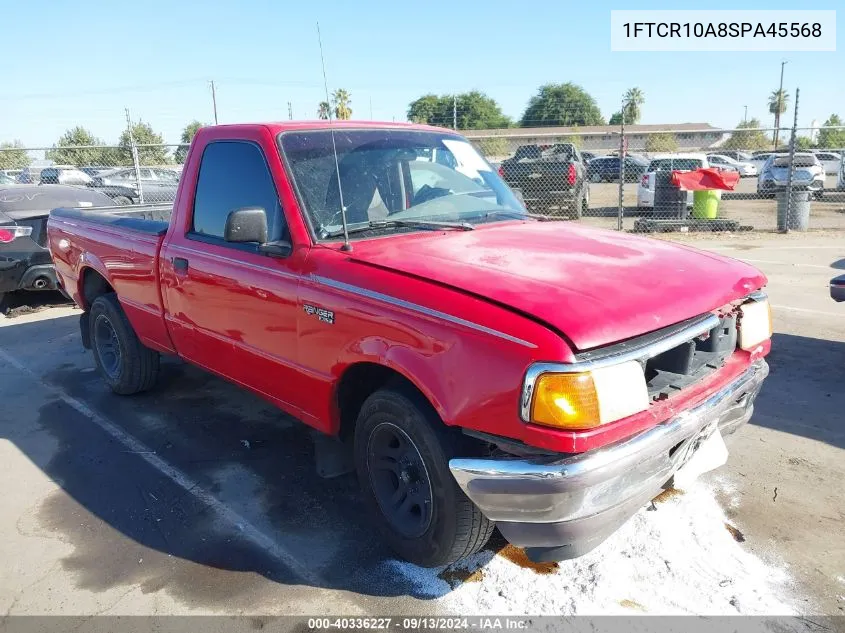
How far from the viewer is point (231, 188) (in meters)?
3.74

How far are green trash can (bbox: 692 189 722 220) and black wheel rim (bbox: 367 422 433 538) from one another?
13050 millimetres

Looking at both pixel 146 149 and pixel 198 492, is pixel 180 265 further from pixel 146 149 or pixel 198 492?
pixel 146 149

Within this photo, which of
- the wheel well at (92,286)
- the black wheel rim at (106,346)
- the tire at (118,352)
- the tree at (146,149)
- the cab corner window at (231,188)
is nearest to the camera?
the cab corner window at (231,188)

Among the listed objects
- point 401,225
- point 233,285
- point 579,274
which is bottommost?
point 233,285

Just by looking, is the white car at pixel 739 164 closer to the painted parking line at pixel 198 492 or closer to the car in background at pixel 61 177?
the car in background at pixel 61 177

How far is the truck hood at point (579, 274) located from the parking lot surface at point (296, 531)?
1.18 meters

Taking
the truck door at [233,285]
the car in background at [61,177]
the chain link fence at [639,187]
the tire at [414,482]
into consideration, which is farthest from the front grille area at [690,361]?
the car in background at [61,177]

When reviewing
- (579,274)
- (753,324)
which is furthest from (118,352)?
(753,324)

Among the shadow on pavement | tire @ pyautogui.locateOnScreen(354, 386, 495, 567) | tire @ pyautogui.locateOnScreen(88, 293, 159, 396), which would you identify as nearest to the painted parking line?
tire @ pyautogui.locateOnScreen(88, 293, 159, 396)

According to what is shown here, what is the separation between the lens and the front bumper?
7.31 feet

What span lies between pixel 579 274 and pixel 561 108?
263 ft

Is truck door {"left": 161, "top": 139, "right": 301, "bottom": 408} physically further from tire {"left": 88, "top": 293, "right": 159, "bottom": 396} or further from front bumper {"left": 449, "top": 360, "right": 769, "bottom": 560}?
front bumper {"left": 449, "top": 360, "right": 769, "bottom": 560}

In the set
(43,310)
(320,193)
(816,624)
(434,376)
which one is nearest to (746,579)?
(816,624)

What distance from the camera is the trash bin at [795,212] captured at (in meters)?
13.4
